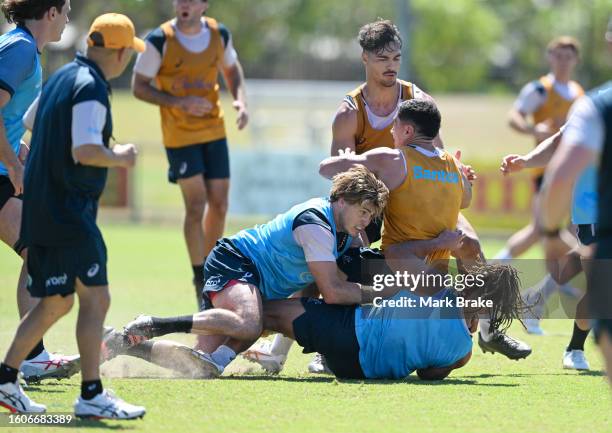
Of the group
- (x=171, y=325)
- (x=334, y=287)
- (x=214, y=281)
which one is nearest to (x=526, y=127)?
(x=334, y=287)

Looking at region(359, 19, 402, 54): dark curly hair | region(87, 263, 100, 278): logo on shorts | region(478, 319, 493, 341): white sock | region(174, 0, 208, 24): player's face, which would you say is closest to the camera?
region(87, 263, 100, 278): logo on shorts

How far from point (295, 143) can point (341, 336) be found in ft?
81.0

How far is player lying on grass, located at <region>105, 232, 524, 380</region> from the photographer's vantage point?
24.3ft

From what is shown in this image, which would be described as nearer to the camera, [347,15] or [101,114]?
[101,114]

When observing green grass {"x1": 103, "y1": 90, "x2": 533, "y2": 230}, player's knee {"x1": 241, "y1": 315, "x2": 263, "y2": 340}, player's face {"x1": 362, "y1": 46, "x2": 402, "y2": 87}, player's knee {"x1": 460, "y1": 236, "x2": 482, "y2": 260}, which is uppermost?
player's face {"x1": 362, "y1": 46, "x2": 402, "y2": 87}

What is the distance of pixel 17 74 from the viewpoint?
729 centimetres

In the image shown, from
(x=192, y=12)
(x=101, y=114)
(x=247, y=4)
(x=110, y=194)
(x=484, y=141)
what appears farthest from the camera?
(x=247, y=4)

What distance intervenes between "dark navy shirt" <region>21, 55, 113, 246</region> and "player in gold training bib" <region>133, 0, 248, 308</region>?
4332 millimetres

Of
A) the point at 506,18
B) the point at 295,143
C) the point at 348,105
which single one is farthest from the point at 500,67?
the point at 348,105

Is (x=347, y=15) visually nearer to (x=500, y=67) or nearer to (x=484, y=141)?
(x=500, y=67)

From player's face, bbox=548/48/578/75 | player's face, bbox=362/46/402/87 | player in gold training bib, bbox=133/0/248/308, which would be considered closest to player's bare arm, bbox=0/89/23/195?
player's face, bbox=362/46/402/87

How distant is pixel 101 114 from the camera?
19.6 feet

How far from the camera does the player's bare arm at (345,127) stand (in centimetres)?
861

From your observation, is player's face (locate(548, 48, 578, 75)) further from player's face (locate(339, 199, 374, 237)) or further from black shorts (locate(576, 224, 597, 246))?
player's face (locate(339, 199, 374, 237))
